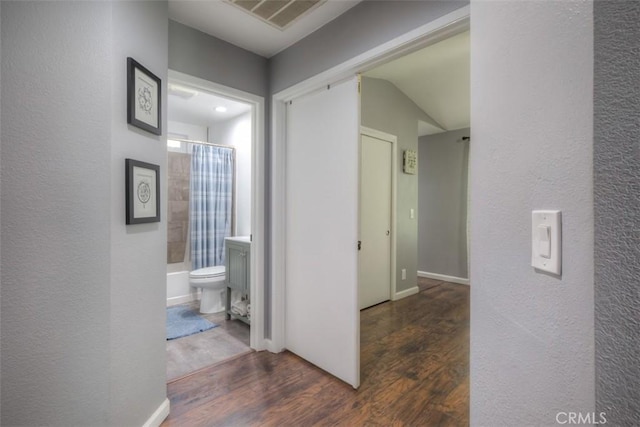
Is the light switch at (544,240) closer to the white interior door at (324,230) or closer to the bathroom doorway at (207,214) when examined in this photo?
the white interior door at (324,230)

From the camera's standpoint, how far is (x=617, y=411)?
36 cm

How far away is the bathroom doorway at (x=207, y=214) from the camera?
3.00m

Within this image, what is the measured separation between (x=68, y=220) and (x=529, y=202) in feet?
5.21

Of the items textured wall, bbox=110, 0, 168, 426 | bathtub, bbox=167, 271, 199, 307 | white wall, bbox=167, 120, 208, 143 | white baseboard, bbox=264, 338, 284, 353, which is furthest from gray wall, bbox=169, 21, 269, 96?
bathtub, bbox=167, 271, 199, 307

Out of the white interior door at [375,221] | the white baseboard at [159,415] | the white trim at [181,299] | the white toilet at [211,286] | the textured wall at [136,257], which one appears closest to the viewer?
the textured wall at [136,257]

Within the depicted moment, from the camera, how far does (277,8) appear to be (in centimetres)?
189

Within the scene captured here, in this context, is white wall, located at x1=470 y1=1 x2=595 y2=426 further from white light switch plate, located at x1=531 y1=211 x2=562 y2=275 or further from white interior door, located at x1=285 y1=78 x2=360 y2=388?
white interior door, located at x1=285 y1=78 x2=360 y2=388

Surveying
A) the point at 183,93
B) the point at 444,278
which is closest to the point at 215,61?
the point at 183,93

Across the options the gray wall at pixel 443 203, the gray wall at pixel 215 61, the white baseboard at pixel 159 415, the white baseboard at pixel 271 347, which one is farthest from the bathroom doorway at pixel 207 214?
the gray wall at pixel 443 203

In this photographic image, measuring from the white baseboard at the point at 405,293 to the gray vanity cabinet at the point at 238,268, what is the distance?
1967mm

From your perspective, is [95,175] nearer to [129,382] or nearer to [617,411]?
[129,382]

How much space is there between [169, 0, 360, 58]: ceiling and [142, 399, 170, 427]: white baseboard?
2420 millimetres

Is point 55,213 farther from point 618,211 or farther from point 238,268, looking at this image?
point 238,268

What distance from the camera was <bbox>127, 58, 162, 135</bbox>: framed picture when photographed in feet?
4.62
